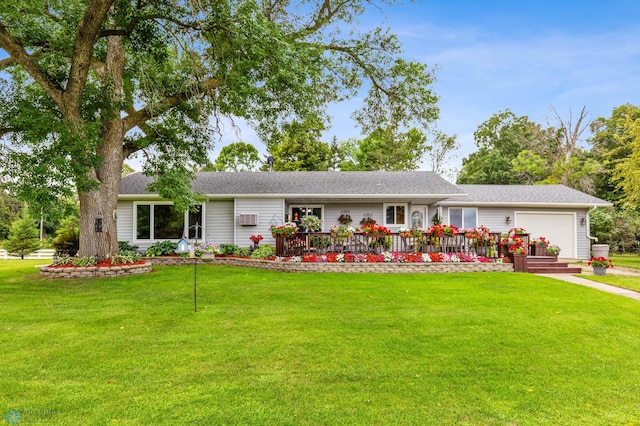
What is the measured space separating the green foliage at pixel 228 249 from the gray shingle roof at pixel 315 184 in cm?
212

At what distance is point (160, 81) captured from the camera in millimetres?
10461

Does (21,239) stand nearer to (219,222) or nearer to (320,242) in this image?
(219,222)

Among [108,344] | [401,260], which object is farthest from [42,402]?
[401,260]

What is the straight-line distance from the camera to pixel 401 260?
35.6 ft

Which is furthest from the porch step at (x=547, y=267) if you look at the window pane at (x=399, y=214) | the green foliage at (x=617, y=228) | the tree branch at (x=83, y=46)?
the tree branch at (x=83, y=46)

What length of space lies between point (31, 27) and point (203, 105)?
472 cm

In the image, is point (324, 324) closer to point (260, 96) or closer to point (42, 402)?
point (42, 402)

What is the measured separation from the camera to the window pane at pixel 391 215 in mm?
14633

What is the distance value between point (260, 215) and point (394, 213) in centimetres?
575

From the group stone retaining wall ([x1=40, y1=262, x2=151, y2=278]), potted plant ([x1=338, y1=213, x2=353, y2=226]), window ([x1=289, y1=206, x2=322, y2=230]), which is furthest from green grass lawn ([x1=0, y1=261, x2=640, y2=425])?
window ([x1=289, y1=206, x2=322, y2=230])

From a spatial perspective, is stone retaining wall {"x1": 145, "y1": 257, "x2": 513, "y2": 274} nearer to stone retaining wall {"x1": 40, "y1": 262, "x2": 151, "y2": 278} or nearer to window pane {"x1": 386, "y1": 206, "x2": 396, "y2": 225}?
window pane {"x1": 386, "y1": 206, "x2": 396, "y2": 225}

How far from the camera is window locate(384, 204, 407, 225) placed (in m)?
14.6

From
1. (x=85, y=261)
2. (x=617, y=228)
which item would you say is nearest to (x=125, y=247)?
(x=85, y=261)

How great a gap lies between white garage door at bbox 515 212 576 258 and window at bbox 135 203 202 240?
14.8 m
